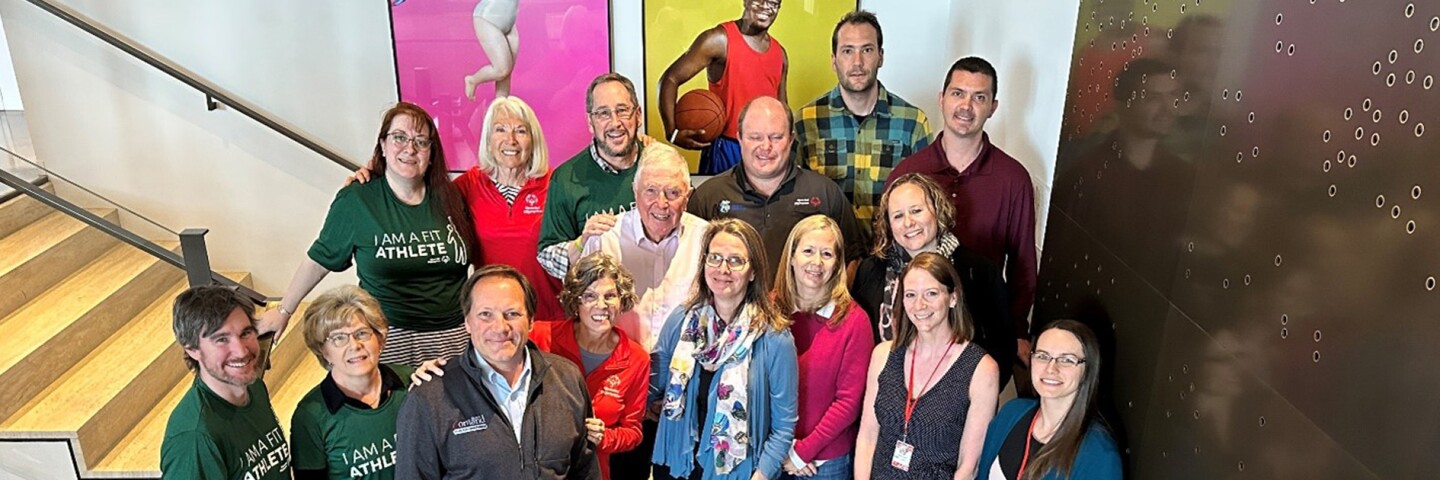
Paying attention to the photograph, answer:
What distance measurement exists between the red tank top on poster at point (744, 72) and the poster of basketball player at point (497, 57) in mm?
625

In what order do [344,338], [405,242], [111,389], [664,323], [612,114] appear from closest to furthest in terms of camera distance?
[344,338], [664,323], [405,242], [612,114], [111,389]

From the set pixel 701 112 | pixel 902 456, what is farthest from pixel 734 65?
pixel 902 456

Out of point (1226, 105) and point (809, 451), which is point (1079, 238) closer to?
point (1226, 105)

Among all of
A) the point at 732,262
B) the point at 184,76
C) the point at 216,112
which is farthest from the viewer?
the point at 216,112

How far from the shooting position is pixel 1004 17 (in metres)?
3.85

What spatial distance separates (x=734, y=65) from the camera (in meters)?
4.64

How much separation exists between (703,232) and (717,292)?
255 mm

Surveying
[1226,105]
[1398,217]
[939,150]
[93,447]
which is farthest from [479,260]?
[1398,217]

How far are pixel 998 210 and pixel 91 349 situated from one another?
3847 millimetres

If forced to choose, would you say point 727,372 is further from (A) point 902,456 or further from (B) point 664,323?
(A) point 902,456

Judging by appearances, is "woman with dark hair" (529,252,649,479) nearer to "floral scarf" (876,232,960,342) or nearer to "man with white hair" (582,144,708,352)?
"man with white hair" (582,144,708,352)

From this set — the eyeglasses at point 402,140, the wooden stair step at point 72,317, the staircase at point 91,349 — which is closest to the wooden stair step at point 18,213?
the staircase at point 91,349

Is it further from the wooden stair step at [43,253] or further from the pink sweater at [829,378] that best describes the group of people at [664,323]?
the wooden stair step at [43,253]

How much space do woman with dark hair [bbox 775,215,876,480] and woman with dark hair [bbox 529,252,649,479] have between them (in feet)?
1.45
